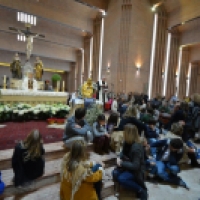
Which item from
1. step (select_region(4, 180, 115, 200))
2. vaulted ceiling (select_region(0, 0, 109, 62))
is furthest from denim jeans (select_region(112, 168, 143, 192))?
vaulted ceiling (select_region(0, 0, 109, 62))

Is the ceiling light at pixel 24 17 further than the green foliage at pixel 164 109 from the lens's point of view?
Yes

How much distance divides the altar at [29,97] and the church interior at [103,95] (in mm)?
33

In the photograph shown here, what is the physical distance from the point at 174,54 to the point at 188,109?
9.70 meters

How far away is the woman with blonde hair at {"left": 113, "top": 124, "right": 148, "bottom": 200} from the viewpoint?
2.24 m

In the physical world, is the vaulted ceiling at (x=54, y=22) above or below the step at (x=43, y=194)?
above

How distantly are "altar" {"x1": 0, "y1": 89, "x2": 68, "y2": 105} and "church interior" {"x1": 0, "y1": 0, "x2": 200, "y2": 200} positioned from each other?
33 millimetres

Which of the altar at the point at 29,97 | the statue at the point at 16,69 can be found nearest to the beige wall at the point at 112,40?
the altar at the point at 29,97

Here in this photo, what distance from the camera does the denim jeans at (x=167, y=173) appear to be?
117 inches

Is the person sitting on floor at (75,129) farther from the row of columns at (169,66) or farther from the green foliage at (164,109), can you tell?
the row of columns at (169,66)

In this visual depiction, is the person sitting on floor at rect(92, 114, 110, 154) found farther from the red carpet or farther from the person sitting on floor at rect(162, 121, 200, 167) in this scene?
the person sitting on floor at rect(162, 121, 200, 167)

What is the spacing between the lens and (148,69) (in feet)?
41.8

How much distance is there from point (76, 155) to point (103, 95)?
6.37 m

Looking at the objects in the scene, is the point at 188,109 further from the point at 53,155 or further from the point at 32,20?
the point at 32,20

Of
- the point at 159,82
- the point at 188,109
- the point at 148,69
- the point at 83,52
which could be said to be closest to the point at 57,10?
the point at 83,52
